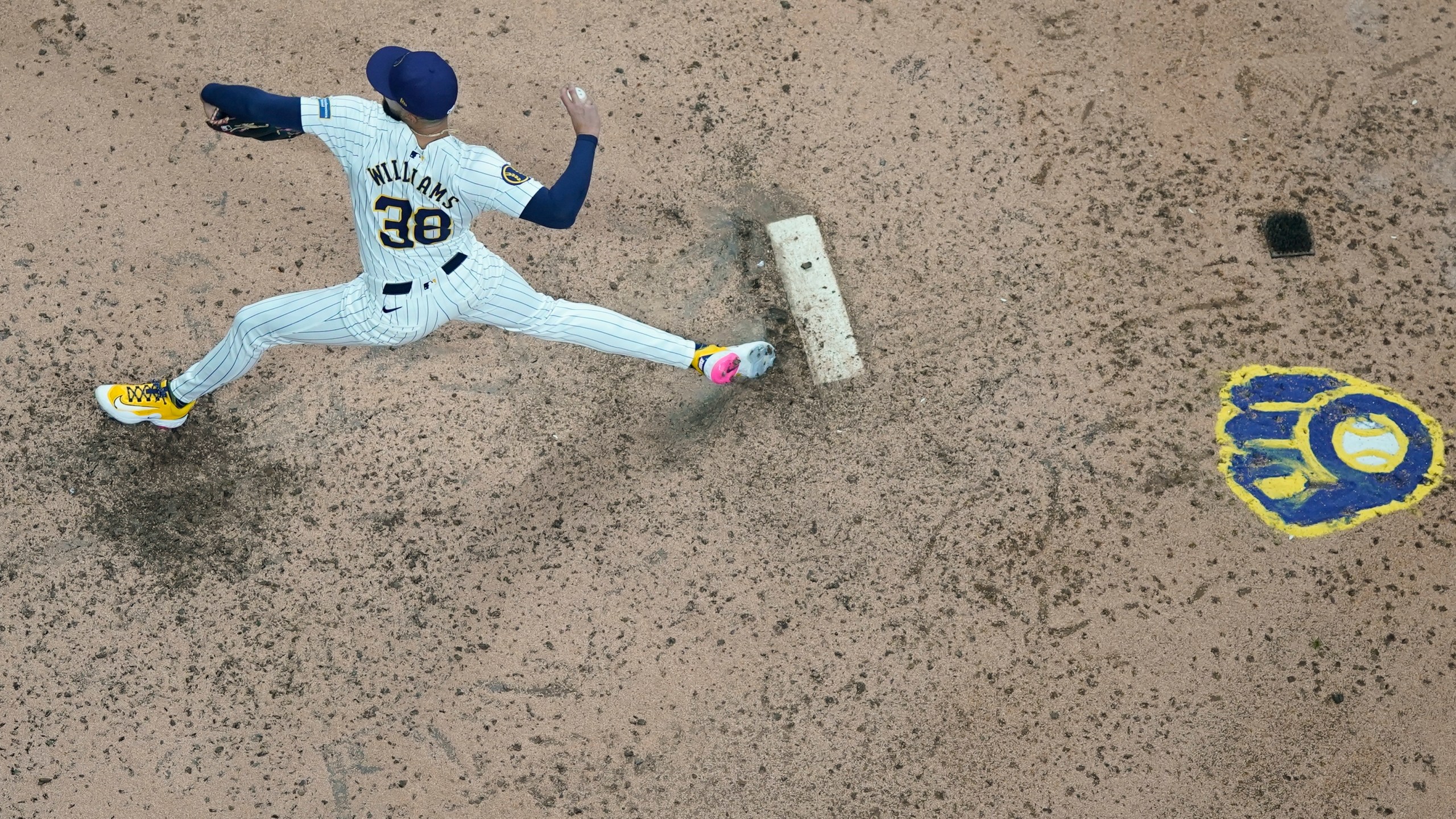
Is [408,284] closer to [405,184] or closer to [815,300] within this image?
[405,184]

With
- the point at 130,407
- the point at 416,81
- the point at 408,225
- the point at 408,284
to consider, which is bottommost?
the point at 130,407

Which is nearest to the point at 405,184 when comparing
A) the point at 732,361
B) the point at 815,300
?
the point at 732,361

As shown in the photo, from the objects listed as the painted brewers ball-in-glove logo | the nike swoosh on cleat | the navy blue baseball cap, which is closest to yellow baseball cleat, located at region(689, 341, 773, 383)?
Answer: the navy blue baseball cap

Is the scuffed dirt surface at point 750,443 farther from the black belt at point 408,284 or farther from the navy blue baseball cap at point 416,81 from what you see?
the navy blue baseball cap at point 416,81

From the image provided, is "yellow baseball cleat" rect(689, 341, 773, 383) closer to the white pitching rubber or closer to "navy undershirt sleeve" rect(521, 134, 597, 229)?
the white pitching rubber

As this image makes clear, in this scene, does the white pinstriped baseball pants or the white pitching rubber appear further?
the white pitching rubber

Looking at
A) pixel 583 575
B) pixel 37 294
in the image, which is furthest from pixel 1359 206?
pixel 37 294

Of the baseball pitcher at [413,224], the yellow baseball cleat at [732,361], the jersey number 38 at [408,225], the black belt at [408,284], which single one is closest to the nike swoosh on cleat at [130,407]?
the baseball pitcher at [413,224]
